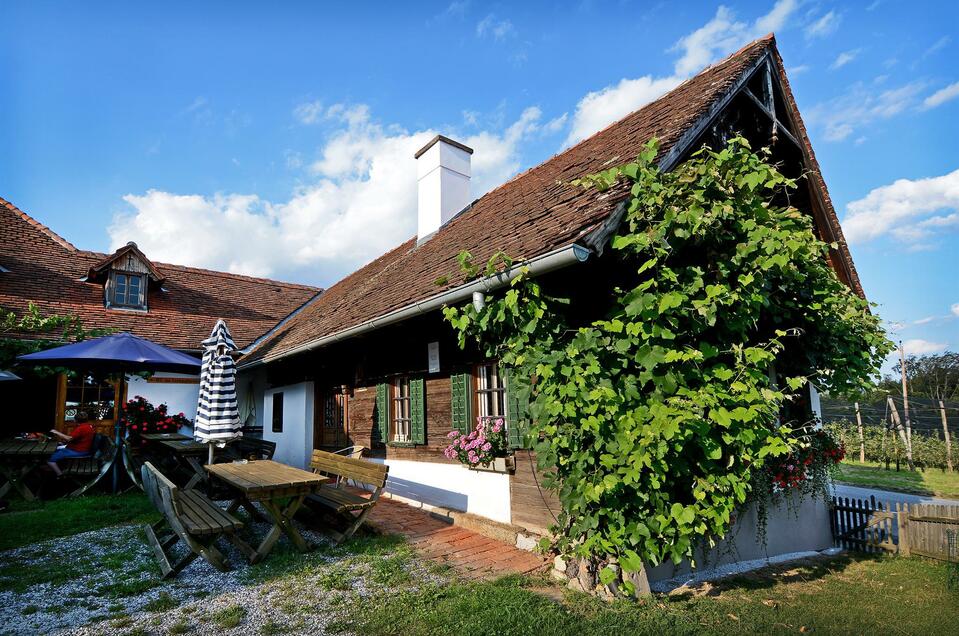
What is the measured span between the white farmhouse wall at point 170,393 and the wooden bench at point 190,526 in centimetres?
794

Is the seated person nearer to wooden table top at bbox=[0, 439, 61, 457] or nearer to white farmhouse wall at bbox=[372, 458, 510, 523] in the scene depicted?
wooden table top at bbox=[0, 439, 61, 457]

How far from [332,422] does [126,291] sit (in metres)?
7.64

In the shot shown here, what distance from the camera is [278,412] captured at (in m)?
11.9

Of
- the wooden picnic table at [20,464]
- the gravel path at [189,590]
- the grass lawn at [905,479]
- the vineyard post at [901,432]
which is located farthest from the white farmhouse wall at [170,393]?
the vineyard post at [901,432]

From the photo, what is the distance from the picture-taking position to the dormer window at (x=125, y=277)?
1326cm

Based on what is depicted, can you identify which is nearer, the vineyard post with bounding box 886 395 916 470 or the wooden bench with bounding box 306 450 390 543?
the wooden bench with bounding box 306 450 390 543

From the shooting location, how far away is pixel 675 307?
3.85m

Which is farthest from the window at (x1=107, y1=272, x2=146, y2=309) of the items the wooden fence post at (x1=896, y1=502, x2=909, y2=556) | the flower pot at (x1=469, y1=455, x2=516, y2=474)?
the wooden fence post at (x1=896, y1=502, x2=909, y2=556)

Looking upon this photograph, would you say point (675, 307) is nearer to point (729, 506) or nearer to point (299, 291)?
point (729, 506)

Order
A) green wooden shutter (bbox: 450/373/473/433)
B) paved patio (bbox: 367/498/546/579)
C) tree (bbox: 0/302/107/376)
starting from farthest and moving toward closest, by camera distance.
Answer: tree (bbox: 0/302/107/376)
green wooden shutter (bbox: 450/373/473/433)
paved patio (bbox: 367/498/546/579)

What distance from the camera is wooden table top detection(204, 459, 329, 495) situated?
15.6 feet

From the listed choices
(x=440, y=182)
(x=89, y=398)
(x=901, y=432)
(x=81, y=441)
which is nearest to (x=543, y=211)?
(x=440, y=182)

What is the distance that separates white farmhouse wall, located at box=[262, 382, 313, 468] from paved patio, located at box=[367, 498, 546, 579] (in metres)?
3.77

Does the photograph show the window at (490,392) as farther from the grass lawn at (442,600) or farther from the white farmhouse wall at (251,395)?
the white farmhouse wall at (251,395)
